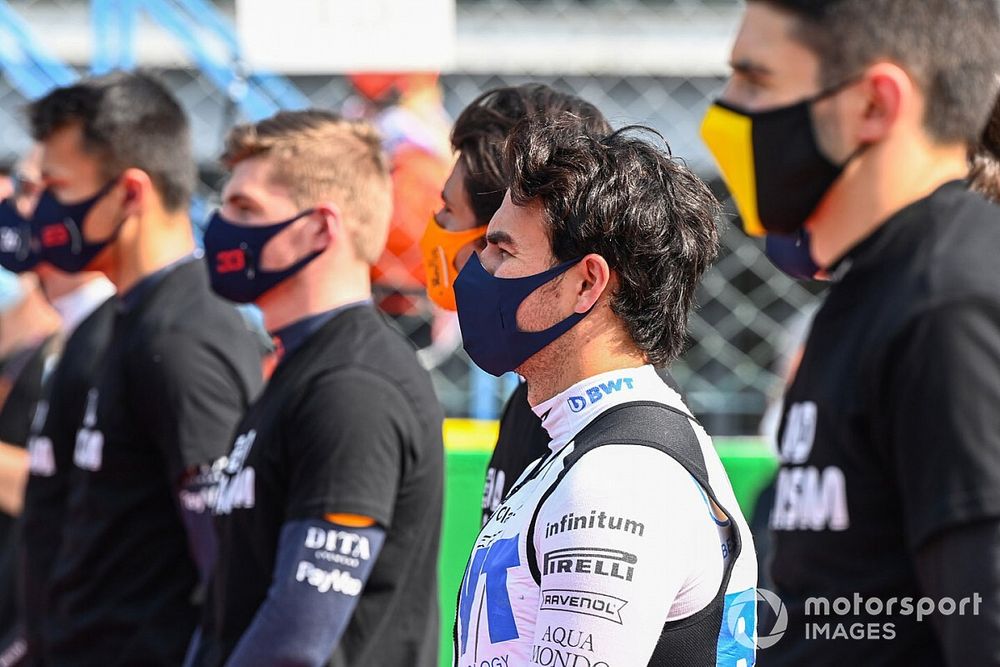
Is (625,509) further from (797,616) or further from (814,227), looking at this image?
(814,227)

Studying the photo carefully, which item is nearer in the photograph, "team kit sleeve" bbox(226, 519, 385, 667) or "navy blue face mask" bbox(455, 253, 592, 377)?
"navy blue face mask" bbox(455, 253, 592, 377)

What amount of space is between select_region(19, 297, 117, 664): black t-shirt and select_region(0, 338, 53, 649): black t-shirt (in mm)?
803

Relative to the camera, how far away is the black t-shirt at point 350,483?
2.65m

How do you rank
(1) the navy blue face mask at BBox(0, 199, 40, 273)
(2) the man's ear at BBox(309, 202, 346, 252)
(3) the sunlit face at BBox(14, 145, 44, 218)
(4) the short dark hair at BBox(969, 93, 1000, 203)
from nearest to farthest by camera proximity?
(4) the short dark hair at BBox(969, 93, 1000, 203), (2) the man's ear at BBox(309, 202, 346, 252), (1) the navy blue face mask at BBox(0, 199, 40, 273), (3) the sunlit face at BBox(14, 145, 44, 218)

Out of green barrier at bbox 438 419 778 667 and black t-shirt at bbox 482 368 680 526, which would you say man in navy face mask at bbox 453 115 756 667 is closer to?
black t-shirt at bbox 482 368 680 526

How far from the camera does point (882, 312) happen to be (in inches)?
72.6

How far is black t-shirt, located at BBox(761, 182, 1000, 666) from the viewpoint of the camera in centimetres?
168

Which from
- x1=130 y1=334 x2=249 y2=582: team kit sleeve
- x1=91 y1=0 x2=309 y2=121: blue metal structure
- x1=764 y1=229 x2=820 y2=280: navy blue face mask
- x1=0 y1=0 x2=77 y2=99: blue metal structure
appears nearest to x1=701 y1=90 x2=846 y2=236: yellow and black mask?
x1=764 y1=229 x2=820 y2=280: navy blue face mask

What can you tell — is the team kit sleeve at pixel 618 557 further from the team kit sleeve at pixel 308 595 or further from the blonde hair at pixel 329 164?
the blonde hair at pixel 329 164

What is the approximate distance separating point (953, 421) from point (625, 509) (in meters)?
0.42

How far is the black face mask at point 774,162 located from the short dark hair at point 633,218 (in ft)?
0.40

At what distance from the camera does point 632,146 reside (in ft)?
6.51

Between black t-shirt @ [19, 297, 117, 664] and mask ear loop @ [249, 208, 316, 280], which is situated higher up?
mask ear loop @ [249, 208, 316, 280]

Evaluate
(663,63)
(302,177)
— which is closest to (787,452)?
(302,177)
